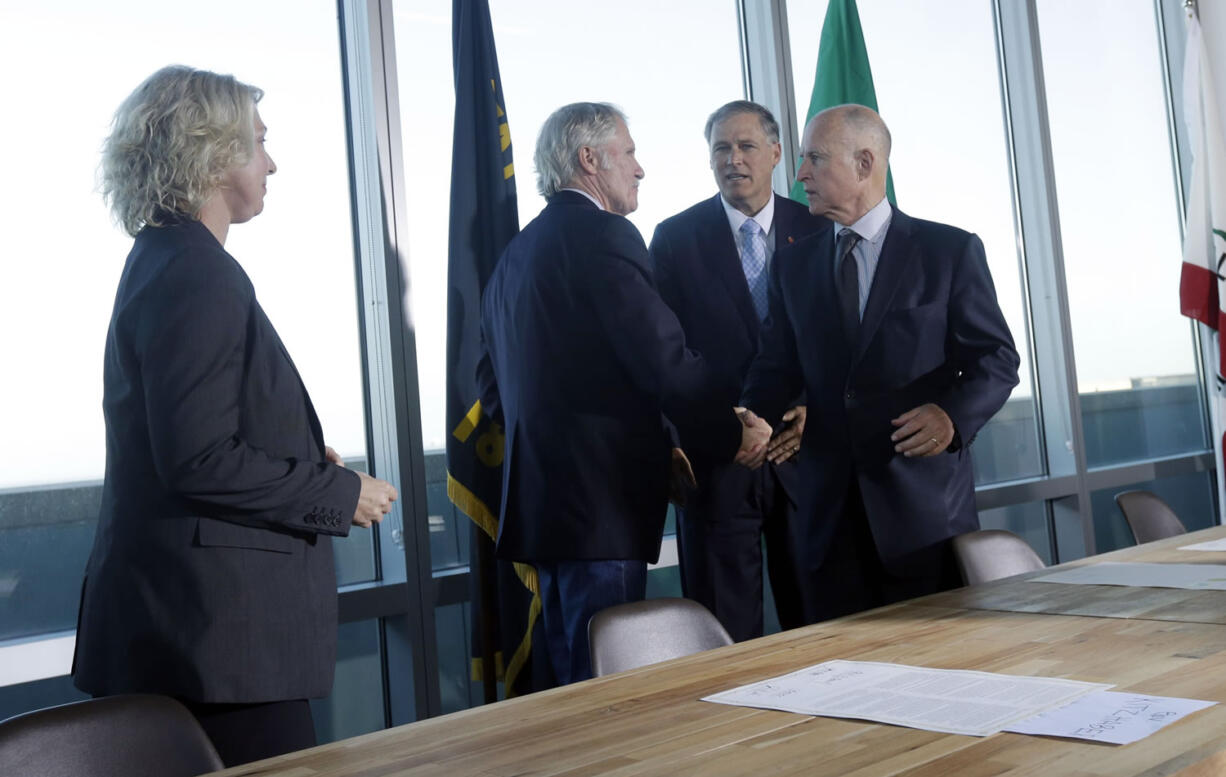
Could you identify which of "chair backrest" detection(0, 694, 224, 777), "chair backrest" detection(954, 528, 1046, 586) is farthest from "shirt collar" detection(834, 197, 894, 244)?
"chair backrest" detection(0, 694, 224, 777)

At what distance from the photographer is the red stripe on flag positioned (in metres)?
6.20

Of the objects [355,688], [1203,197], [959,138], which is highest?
[959,138]

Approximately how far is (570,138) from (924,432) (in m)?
1.36

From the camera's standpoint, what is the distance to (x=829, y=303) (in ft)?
12.0

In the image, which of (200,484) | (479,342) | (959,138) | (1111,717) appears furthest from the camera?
(959,138)

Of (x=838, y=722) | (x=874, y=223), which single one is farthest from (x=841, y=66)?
(x=838, y=722)

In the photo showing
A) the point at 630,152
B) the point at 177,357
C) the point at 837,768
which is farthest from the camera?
the point at 630,152

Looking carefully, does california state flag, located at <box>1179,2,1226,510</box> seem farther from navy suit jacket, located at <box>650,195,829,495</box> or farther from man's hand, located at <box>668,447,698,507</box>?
man's hand, located at <box>668,447,698,507</box>

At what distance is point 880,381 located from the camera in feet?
11.5

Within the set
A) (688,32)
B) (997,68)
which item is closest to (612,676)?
(688,32)

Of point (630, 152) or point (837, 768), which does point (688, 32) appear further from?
point (837, 768)

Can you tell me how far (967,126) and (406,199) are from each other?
324 cm

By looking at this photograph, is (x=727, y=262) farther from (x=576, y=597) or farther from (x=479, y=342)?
(x=576, y=597)

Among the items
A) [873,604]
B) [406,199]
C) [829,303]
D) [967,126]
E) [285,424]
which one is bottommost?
[873,604]
